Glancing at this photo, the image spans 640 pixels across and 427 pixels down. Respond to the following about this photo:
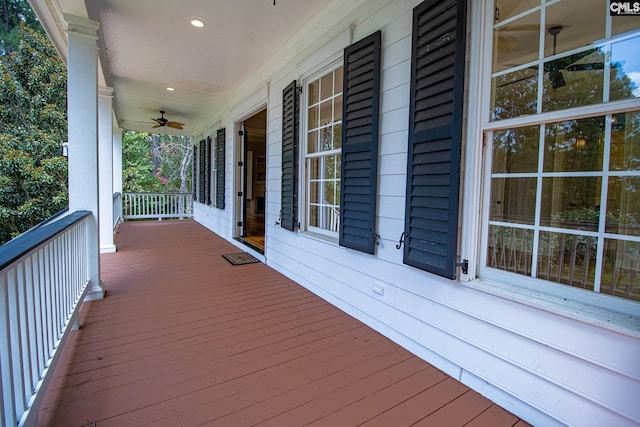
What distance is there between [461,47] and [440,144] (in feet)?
1.79

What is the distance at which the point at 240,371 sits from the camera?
1.92 m

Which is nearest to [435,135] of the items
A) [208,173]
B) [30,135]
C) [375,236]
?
[375,236]

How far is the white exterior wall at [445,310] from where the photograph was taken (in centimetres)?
132

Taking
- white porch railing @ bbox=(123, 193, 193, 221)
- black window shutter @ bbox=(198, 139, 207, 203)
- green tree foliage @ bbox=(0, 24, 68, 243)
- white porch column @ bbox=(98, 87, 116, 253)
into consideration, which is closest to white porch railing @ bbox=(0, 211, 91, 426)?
white porch column @ bbox=(98, 87, 116, 253)

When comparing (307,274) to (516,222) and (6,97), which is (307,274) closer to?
(516,222)

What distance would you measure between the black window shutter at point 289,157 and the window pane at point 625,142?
2774mm

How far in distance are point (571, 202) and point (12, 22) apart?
17.5 metres

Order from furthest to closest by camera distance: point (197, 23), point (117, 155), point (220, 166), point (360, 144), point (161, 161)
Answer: point (161, 161), point (117, 155), point (220, 166), point (197, 23), point (360, 144)

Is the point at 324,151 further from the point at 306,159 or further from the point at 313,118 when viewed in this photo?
the point at 313,118

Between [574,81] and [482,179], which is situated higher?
[574,81]

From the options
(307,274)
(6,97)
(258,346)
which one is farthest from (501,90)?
(6,97)

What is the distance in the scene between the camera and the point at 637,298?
1277mm

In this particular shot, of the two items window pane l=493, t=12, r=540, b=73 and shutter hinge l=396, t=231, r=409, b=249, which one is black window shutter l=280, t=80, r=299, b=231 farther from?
window pane l=493, t=12, r=540, b=73

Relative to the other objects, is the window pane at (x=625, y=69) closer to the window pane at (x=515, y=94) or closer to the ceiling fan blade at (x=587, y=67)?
the ceiling fan blade at (x=587, y=67)
